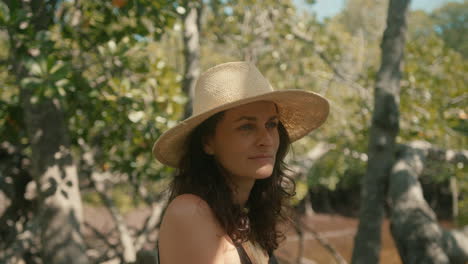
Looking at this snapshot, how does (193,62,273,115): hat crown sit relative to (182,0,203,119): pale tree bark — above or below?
above

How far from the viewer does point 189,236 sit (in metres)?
1.32

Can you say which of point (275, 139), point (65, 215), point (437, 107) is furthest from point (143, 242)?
point (437, 107)

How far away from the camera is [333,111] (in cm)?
664

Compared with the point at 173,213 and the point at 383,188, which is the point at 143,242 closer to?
the point at 383,188

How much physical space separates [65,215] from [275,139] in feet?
6.12

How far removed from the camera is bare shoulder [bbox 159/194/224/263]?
4.28 ft

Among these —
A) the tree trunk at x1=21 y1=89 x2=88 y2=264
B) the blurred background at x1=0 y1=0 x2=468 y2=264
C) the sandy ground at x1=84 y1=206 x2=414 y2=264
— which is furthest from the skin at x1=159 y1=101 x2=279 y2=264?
the sandy ground at x1=84 y1=206 x2=414 y2=264

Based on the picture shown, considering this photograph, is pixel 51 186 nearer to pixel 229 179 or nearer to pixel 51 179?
pixel 51 179

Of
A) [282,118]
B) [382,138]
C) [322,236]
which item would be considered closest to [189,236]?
[282,118]

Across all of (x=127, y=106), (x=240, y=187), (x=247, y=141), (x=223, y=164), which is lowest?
(x=127, y=106)

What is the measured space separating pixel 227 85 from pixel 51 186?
176 cm

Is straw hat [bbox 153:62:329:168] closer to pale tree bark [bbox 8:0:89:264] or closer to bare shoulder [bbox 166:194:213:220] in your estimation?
bare shoulder [bbox 166:194:213:220]

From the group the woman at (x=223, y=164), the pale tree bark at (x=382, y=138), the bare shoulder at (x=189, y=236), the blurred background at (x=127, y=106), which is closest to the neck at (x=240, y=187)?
the woman at (x=223, y=164)

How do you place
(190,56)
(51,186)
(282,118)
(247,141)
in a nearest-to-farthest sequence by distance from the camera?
(247,141) < (282,118) < (51,186) < (190,56)
